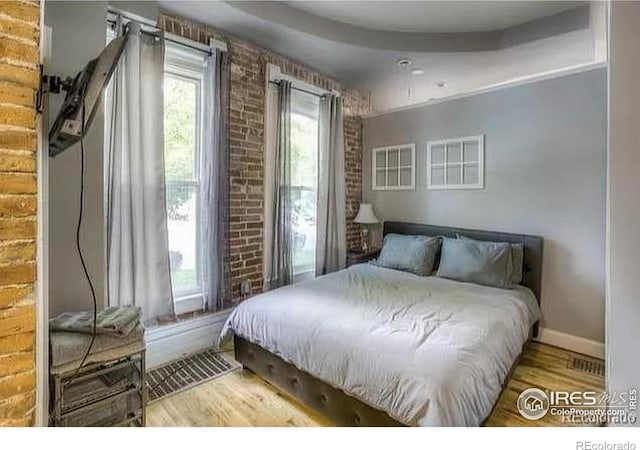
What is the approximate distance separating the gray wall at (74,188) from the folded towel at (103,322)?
0.18 meters

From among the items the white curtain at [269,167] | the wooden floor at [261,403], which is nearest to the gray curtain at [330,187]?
the white curtain at [269,167]

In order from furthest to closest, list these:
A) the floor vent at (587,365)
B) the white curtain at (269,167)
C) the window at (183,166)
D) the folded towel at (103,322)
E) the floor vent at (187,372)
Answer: the white curtain at (269,167) → the window at (183,166) → the floor vent at (587,365) → the floor vent at (187,372) → the folded towel at (103,322)

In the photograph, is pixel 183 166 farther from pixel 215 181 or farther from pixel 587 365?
pixel 587 365

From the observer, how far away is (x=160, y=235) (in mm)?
2477

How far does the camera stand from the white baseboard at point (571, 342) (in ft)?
8.82

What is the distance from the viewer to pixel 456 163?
11.4 feet

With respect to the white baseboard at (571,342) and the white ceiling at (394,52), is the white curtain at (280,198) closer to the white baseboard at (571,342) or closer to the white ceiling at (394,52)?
the white ceiling at (394,52)

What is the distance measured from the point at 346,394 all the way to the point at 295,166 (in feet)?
7.85

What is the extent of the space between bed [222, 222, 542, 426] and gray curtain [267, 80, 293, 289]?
1.98 ft

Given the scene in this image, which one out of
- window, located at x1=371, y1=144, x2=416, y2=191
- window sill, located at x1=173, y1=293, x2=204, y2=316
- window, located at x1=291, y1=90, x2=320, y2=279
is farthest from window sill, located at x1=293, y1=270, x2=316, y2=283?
window, located at x1=371, y1=144, x2=416, y2=191

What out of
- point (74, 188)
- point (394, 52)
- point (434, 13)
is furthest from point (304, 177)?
point (74, 188)

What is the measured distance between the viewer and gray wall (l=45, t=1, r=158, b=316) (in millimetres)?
1875

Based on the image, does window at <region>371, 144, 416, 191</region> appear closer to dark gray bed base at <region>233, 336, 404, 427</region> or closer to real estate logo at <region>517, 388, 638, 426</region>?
real estate logo at <region>517, 388, 638, 426</region>

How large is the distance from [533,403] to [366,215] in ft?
8.07
